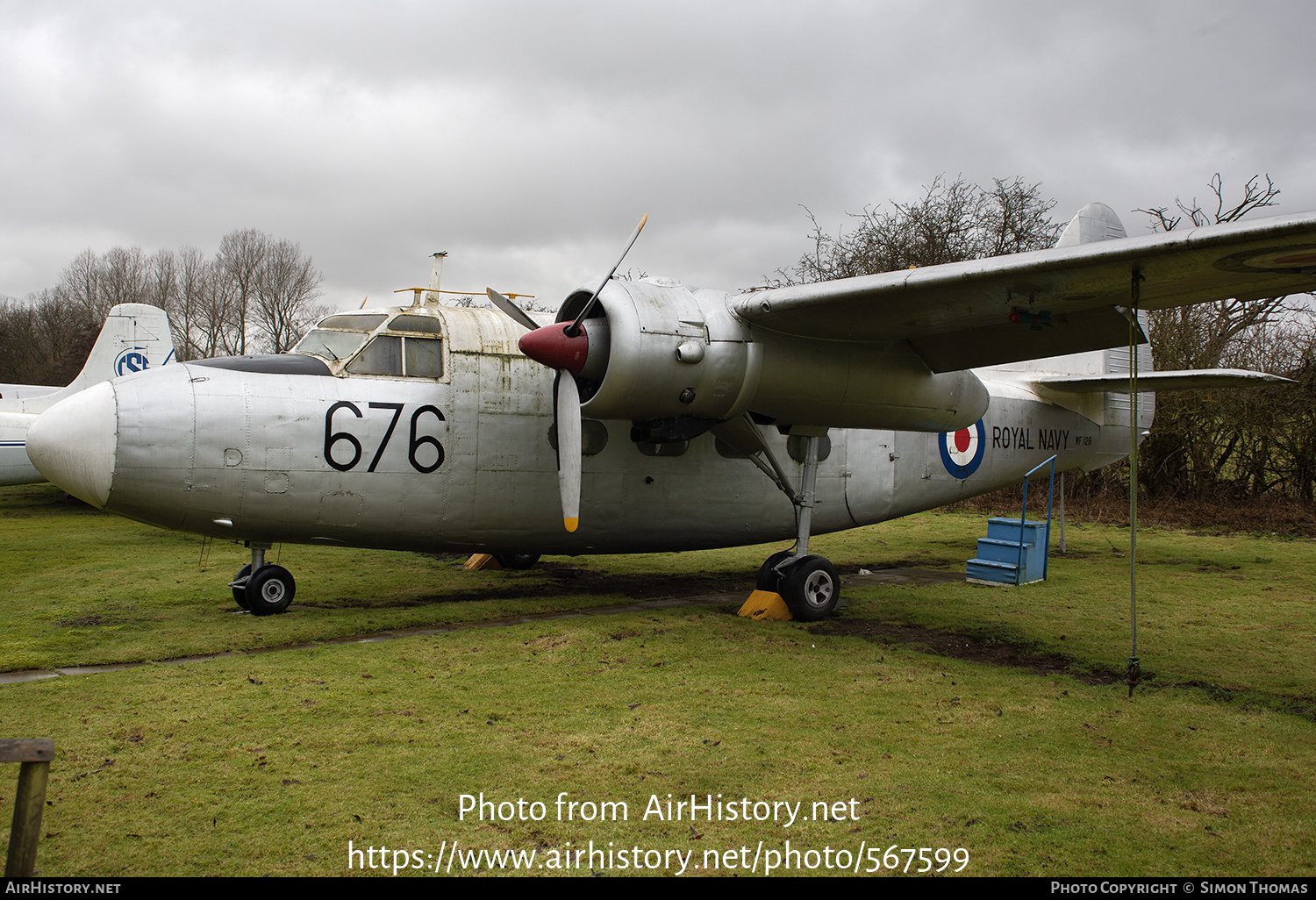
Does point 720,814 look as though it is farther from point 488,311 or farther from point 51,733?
point 488,311

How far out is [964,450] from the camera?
451 inches

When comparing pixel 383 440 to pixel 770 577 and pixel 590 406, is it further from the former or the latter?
pixel 770 577

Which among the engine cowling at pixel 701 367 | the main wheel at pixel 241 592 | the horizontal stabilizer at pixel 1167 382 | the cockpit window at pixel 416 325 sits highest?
the cockpit window at pixel 416 325

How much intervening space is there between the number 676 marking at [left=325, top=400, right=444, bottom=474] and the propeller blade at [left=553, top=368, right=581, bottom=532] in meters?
1.51

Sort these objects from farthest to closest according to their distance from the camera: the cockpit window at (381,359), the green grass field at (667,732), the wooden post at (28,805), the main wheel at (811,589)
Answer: the main wheel at (811,589), the cockpit window at (381,359), the green grass field at (667,732), the wooden post at (28,805)

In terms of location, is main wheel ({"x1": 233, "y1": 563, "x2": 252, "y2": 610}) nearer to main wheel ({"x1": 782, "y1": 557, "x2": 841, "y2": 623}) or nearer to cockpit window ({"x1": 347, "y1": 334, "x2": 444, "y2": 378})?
cockpit window ({"x1": 347, "y1": 334, "x2": 444, "y2": 378})

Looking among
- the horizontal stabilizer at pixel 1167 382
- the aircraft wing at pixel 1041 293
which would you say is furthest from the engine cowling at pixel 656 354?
the horizontal stabilizer at pixel 1167 382

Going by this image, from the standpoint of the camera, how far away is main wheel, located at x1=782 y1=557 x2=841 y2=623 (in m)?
8.49

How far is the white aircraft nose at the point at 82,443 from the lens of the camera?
7016mm

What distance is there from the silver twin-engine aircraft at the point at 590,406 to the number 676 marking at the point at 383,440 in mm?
19

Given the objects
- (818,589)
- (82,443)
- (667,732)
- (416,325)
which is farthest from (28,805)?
(818,589)

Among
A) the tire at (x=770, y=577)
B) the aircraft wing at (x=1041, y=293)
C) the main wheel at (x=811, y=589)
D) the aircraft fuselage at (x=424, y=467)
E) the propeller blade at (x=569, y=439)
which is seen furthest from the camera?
the tire at (x=770, y=577)

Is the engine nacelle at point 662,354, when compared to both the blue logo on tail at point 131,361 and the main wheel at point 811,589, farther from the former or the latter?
the blue logo on tail at point 131,361

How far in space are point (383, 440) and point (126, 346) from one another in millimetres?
16979
